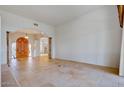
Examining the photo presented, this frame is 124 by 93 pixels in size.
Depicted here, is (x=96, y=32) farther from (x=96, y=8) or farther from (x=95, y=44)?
(x=96, y=8)

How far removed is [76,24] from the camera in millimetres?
7352

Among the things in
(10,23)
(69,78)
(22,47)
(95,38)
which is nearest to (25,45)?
(22,47)

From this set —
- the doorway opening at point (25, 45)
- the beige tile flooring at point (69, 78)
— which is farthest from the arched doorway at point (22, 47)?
the beige tile flooring at point (69, 78)

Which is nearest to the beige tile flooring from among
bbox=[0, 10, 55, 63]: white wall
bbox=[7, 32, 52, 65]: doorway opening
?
bbox=[0, 10, 55, 63]: white wall

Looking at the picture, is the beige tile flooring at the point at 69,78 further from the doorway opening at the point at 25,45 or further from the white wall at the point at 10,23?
the doorway opening at the point at 25,45

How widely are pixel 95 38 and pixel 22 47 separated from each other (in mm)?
8492

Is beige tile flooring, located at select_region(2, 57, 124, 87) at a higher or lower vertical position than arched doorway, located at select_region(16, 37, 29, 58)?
lower

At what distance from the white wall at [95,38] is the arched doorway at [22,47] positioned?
5.66 meters

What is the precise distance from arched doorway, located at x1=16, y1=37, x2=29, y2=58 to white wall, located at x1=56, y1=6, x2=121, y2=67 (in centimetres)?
566

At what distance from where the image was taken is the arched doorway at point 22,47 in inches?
464

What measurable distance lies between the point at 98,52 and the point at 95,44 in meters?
0.46

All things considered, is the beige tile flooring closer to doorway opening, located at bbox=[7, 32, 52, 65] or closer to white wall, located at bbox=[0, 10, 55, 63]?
white wall, located at bbox=[0, 10, 55, 63]

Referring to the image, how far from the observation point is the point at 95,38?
6.08 meters

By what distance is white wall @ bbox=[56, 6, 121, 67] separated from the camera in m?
5.34
